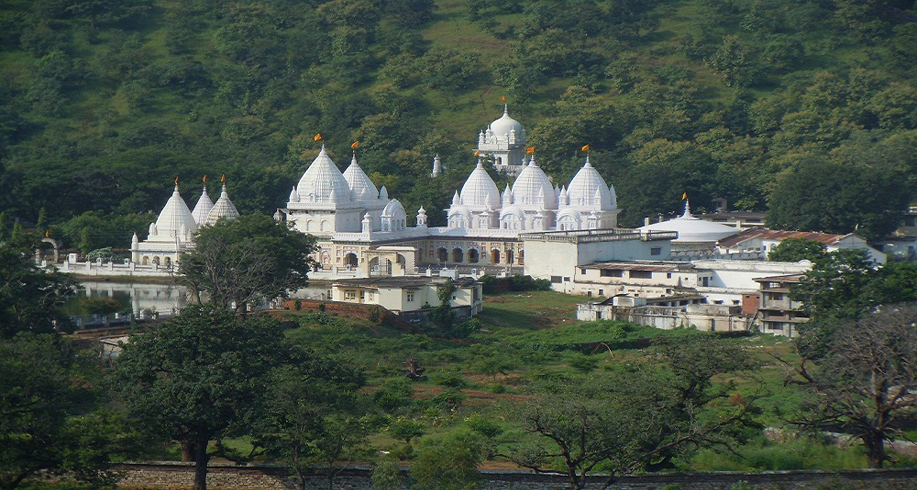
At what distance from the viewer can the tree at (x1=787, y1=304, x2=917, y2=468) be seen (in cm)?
3725

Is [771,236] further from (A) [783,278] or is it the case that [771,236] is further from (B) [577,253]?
(A) [783,278]

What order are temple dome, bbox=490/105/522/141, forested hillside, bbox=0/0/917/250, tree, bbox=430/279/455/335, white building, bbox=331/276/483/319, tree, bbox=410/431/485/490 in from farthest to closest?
1. temple dome, bbox=490/105/522/141
2. forested hillside, bbox=0/0/917/250
3. white building, bbox=331/276/483/319
4. tree, bbox=430/279/455/335
5. tree, bbox=410/431/485/490

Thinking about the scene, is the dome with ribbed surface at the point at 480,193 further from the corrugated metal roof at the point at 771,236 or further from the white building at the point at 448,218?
the corrugated metal roof at the point at 771,236

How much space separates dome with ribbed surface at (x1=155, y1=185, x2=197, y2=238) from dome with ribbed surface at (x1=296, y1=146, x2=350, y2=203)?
476 cm

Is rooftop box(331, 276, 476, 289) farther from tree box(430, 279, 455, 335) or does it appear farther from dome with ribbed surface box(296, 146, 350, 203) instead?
dome with ribbed surface box(296, 146, 350, 203)

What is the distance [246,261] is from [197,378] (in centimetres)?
2013

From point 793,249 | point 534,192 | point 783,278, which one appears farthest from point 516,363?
point 534,192

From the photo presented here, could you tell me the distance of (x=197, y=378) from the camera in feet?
118

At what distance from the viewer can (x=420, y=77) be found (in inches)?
4446

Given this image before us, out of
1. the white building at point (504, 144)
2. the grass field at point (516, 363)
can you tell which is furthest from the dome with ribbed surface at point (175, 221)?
the white building at point (504, 144)

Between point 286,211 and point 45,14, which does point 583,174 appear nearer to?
point 286,211

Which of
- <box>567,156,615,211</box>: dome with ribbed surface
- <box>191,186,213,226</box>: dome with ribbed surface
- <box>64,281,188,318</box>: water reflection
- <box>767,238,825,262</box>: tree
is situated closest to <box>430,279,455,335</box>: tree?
<box>64,281,188,318</box>: water reflection

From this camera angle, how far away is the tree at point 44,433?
33.6 meters

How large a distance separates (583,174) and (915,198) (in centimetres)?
1955
